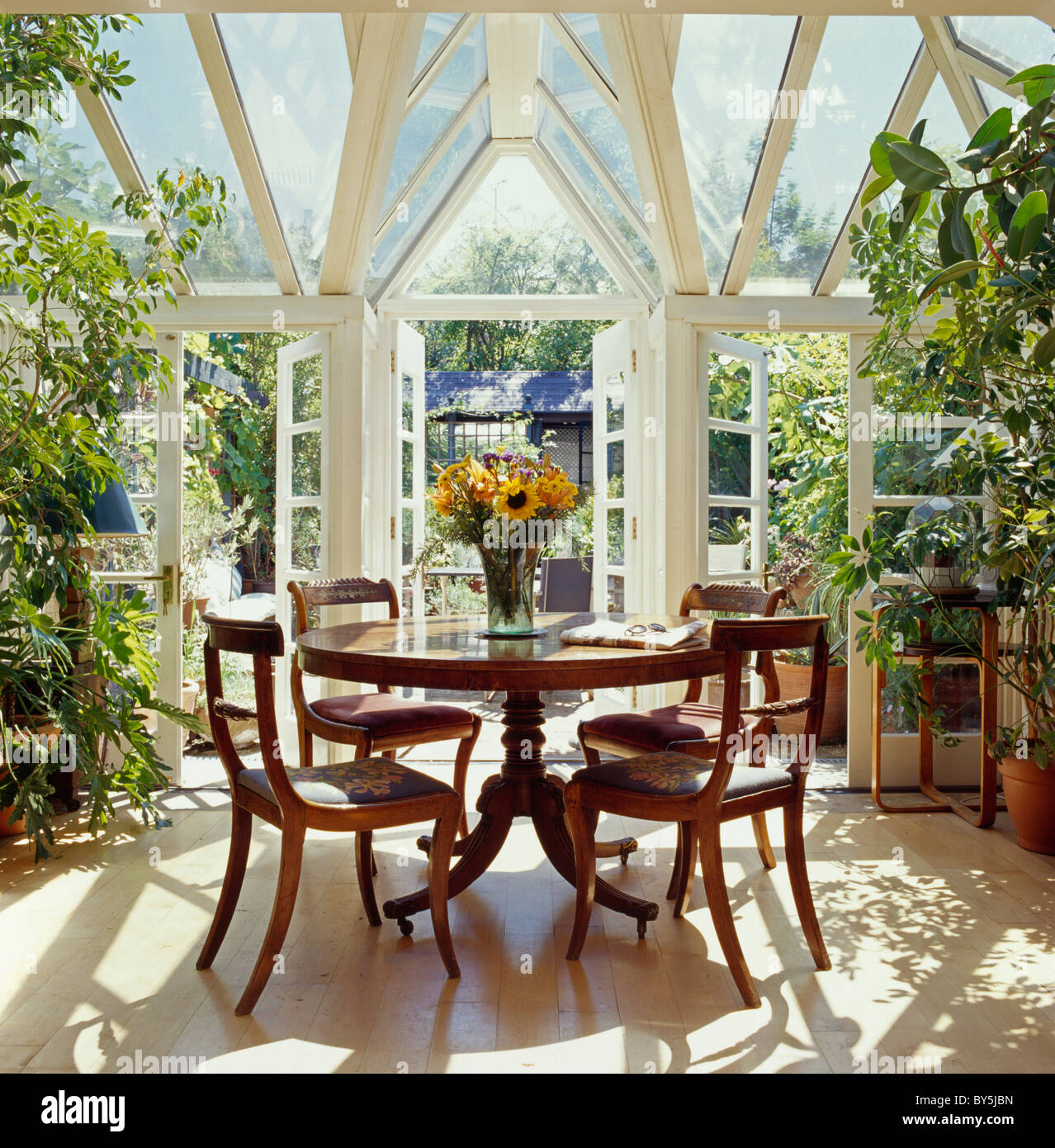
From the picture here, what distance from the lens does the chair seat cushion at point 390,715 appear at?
3.00 m

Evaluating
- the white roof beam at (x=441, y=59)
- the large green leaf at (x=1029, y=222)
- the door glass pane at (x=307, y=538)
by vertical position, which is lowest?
the door glass pane at (x=307, y=538)

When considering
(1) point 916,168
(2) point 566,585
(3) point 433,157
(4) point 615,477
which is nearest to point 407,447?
(4) point 615,477

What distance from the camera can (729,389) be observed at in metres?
4.54

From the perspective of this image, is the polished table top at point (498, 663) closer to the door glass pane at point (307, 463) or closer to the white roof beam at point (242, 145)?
the door glass pane at point (307, 463)

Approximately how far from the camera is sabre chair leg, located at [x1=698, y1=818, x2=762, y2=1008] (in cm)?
224

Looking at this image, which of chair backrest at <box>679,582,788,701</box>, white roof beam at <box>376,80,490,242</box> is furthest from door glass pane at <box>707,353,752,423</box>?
white roof beam at <box>376,80,490,242</box>

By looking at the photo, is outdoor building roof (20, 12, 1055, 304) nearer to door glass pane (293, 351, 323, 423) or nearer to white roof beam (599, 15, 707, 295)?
white roof beam (599, 15, 707, 295)

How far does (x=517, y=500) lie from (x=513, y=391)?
9344 millimetres

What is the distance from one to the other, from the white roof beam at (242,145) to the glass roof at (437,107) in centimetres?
52

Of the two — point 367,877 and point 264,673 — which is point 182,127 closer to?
point 264,673

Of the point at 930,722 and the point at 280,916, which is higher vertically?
the point at 930,722

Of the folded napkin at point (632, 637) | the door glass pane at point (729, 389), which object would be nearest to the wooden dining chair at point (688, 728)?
the folded napkin at point (632, 637)

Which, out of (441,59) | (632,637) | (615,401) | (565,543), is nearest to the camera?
(632,637)

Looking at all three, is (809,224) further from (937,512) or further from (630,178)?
(937,512)
